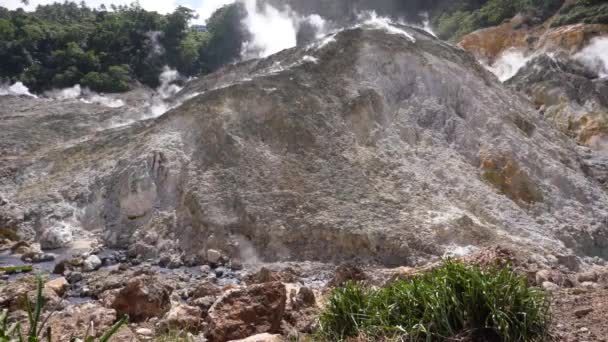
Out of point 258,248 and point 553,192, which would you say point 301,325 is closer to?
point 258,248

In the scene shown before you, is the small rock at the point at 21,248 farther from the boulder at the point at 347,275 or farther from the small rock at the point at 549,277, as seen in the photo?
the small rock at the point at 549,277

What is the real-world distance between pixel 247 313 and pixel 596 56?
26.0 meters

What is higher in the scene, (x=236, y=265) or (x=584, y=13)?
(x=584, y=13)

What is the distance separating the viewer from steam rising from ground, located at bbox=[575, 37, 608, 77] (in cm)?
2545

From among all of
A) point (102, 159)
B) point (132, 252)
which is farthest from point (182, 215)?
point (102, 159)

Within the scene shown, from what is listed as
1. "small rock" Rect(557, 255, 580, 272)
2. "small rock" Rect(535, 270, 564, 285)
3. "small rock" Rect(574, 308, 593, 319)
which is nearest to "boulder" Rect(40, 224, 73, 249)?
"small rock" Rect(535, 270, 564, 285)

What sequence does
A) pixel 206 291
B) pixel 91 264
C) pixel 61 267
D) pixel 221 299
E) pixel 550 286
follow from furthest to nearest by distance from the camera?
pixel 91 264
pixel 61 267
pixel 206 291
pixel 550 286
pixel 221 299

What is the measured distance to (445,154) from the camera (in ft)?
42.2

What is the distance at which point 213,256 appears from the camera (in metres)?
10.5

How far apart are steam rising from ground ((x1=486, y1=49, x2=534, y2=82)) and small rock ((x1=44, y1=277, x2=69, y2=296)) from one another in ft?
82.8

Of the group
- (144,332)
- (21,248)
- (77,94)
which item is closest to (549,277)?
(144,332)

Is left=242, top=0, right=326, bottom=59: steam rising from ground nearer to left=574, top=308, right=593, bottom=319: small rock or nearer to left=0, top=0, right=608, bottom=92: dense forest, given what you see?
left=0, top=0, right=608, bottom=92: dense forest

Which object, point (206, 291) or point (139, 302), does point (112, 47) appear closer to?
point (206, 291)

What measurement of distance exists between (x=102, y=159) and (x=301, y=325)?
386 inches
